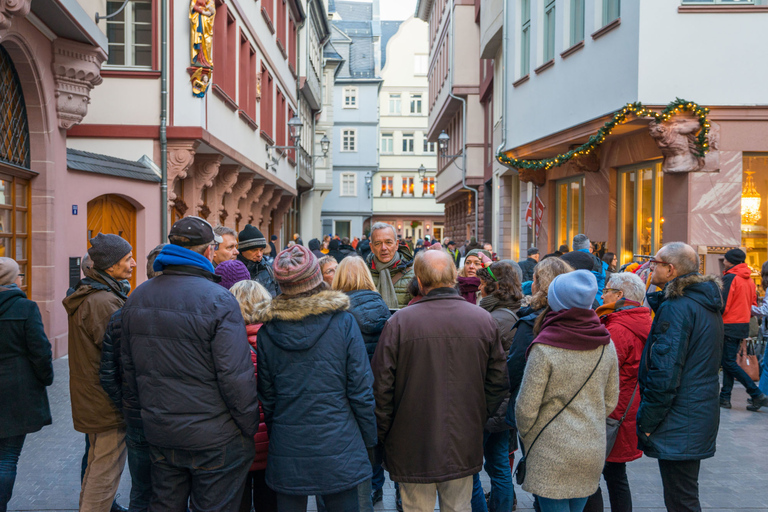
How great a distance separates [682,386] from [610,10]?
9.17 m

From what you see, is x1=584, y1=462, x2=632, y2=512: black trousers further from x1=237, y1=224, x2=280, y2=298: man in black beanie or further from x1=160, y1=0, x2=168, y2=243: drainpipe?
x1=160, y1=0, x2=168, y2=243: drainpipe

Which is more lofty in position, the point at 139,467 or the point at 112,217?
the point at 112,217

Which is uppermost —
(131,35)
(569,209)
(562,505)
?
(131,35)

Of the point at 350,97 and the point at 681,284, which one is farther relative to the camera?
the point at 350,97

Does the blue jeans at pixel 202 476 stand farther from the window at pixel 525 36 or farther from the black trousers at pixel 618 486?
the window at pixel 525 36

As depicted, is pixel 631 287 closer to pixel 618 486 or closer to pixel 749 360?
pixel 618 486

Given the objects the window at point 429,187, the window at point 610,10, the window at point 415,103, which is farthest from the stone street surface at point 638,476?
the window at point 415,103

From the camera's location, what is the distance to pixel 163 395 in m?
3.56

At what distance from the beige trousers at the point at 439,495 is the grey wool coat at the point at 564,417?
38cm

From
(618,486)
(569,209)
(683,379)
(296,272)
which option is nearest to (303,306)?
(296,272)

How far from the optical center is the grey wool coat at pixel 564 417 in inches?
145

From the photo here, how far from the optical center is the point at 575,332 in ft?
12.0

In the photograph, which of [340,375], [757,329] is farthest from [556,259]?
[757,329]

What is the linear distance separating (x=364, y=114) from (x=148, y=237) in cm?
4118
